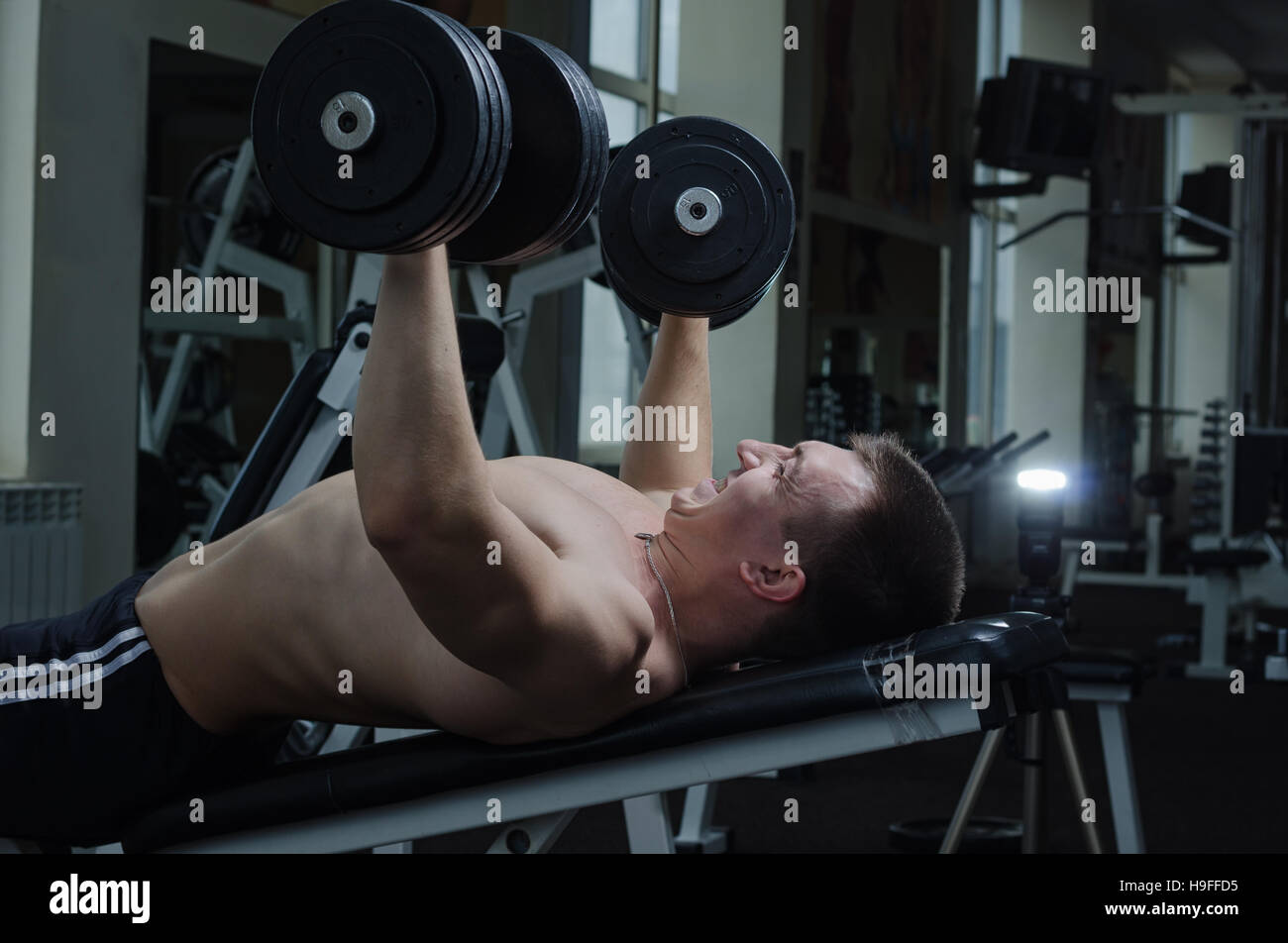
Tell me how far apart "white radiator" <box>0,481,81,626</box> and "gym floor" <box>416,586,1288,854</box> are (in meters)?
1.02

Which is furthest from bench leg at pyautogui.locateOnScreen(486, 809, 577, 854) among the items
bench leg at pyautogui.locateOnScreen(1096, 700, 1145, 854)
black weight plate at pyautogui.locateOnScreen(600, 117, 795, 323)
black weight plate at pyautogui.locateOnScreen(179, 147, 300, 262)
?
black weight plate at pyautogui.locateOnScreen(179, 147, 300, 262)

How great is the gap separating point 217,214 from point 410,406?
3163mm

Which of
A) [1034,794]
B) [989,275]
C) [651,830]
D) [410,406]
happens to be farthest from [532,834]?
[989,275]

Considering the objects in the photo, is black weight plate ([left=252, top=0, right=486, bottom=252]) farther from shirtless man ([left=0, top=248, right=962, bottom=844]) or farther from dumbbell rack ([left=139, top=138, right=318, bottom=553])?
dumbbell rack ([left=139, top=138, right=318, bottom=553])

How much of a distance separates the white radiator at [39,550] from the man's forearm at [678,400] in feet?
6.01

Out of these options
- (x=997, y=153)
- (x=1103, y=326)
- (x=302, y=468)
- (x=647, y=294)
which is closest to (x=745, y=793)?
(x=302, y=468)

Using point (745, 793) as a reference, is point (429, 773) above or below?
above

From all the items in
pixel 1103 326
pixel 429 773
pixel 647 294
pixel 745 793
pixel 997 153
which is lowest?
pixel 745 793

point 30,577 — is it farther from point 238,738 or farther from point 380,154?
point 380,154

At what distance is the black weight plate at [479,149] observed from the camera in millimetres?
951

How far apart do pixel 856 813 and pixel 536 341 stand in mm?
2196

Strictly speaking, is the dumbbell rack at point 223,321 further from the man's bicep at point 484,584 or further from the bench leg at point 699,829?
the man's bicep at point 484,584

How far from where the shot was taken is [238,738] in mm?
1413

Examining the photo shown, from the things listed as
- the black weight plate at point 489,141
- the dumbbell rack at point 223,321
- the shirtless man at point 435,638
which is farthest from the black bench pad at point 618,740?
the dumbbell rack at point 223,321
